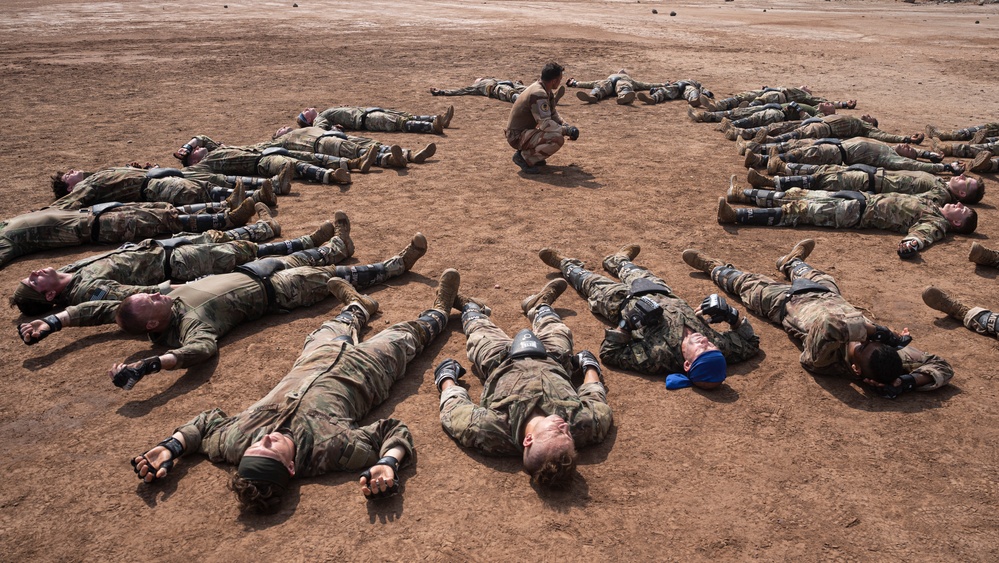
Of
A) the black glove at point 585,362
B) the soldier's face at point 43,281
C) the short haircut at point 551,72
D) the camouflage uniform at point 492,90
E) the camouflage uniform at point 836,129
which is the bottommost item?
the black glove at point 585,362

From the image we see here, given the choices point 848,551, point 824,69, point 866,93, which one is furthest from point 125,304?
point 824,69

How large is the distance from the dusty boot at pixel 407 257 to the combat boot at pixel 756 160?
18.7 ft

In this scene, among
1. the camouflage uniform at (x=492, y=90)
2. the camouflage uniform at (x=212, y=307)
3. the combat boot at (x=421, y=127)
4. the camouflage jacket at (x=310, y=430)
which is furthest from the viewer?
the camouflage uniform at (x=492, y=90)

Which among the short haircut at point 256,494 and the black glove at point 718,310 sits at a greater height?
the black glove at point 718,310

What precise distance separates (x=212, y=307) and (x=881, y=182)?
8.25 meters

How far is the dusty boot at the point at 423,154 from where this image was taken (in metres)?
11.0

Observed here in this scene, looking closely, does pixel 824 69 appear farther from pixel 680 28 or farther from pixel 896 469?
pixel 896 469

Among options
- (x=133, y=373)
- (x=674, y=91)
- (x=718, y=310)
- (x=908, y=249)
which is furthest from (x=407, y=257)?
(x=674, y=91)

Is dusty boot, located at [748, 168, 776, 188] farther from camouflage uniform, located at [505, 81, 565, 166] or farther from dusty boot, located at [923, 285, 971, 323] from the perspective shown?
dusty boot, located at [923, 285, 971, 323]

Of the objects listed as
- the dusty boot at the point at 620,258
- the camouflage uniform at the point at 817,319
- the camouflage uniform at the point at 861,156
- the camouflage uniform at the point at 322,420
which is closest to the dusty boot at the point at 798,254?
the camouflage uniform at the point at 817,319

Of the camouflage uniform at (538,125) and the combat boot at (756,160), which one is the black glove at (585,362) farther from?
the combat boot at (756,160)

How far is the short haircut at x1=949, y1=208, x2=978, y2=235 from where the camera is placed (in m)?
8.38

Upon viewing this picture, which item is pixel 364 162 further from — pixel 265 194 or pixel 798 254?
pixel 798 254

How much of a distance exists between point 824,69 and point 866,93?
9.12 ft
